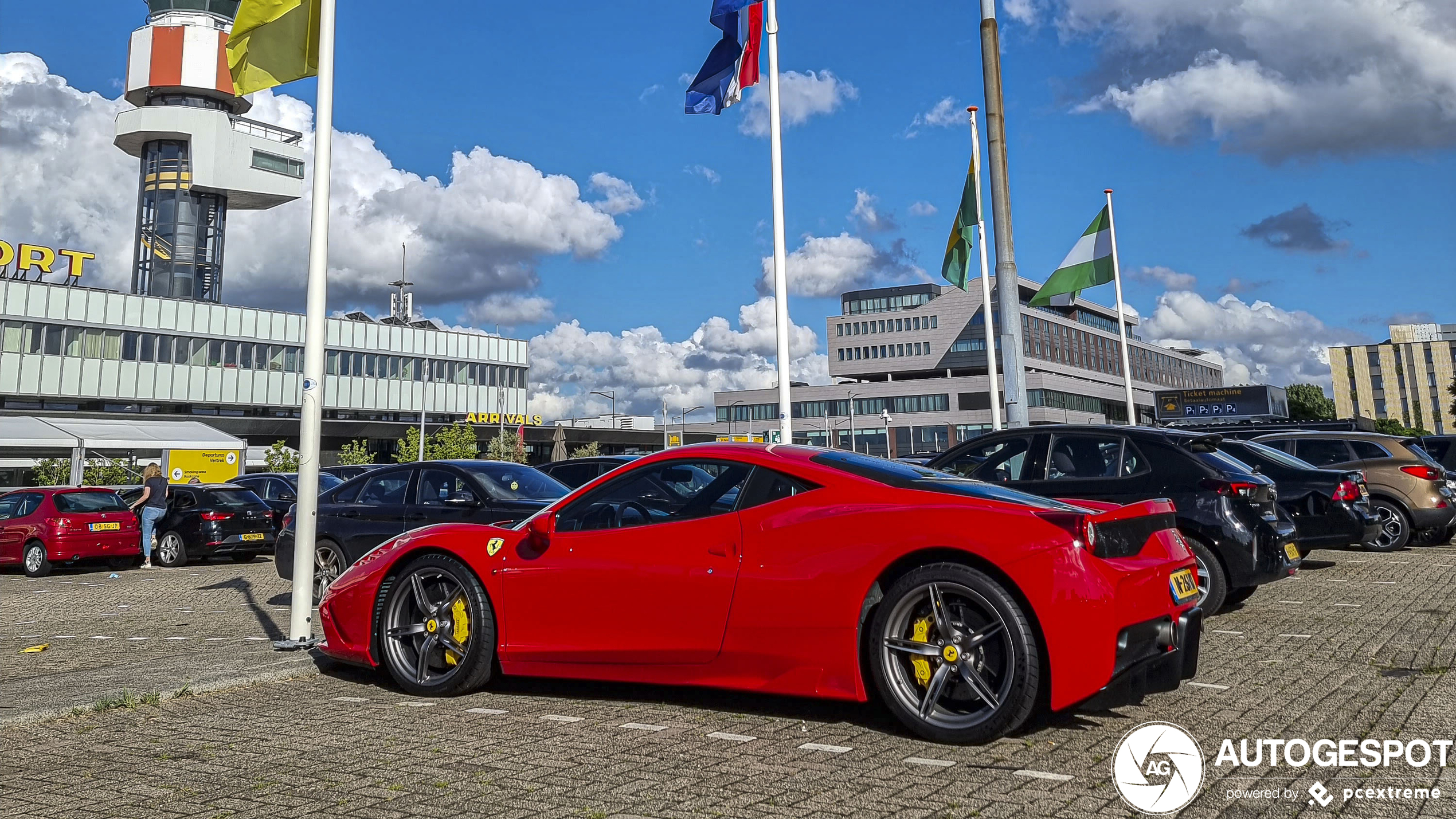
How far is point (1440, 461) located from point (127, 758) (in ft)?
63.2

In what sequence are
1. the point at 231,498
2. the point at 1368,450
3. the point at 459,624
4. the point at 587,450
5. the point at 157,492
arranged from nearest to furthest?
the point at 459,624 < the point at 1368,450 < the point at 157,492 < the point at 231,498 < the point at 587,450

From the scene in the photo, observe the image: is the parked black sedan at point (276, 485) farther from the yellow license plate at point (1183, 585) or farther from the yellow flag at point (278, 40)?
the yellow license plate at point (1183, 585)

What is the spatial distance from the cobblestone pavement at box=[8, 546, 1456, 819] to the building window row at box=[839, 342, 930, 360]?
4268 inches

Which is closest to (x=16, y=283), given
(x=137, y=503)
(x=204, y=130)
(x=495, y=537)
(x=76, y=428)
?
(x=76, y=428)

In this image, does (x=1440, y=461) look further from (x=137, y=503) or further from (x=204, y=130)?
(x=204, y=130)

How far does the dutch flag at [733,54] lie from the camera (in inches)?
565

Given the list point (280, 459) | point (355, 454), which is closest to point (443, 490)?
point (280, 459)

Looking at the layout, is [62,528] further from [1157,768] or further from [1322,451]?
[1322,451]

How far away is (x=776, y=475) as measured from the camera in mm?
5066

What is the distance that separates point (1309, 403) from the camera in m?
123

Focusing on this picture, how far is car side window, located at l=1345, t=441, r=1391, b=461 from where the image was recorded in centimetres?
1367

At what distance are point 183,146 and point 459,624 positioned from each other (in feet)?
265

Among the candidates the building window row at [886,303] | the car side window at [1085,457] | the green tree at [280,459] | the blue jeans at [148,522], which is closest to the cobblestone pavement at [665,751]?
the car side window at [1085,457]

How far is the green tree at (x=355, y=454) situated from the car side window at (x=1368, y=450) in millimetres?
57010
